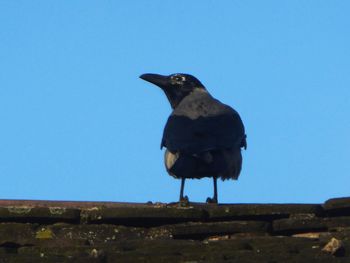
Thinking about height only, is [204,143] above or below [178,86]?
below

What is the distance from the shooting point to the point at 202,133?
9500 millimetres

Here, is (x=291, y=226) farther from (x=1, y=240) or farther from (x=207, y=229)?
(x=1, y=240)

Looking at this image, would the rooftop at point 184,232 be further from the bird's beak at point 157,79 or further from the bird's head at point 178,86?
the bird's beak at point 157,79

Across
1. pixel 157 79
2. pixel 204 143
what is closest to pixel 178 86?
pixel 157 79

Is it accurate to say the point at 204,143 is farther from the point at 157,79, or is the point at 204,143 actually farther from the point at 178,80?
the point at 157,79

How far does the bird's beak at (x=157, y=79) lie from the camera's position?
12164mm

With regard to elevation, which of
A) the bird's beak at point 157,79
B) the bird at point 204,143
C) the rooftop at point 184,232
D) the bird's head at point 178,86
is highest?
the bird's beak at point 157,79

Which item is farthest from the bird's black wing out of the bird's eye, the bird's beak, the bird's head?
the bird's beak

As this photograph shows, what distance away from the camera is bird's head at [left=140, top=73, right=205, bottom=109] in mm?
11888

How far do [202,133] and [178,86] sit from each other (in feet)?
8.41

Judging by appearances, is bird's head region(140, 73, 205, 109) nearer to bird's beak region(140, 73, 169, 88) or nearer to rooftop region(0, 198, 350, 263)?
bird's beak region(140, 73, 169, 88)

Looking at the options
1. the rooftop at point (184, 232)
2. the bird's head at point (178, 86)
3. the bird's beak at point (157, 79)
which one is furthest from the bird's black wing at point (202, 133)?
the rooftop at point (184, 232)

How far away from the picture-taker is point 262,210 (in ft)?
15.7

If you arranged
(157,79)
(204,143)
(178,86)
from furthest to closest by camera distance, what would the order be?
1. (157,79)
2. (178,86)
3. (204,143)
